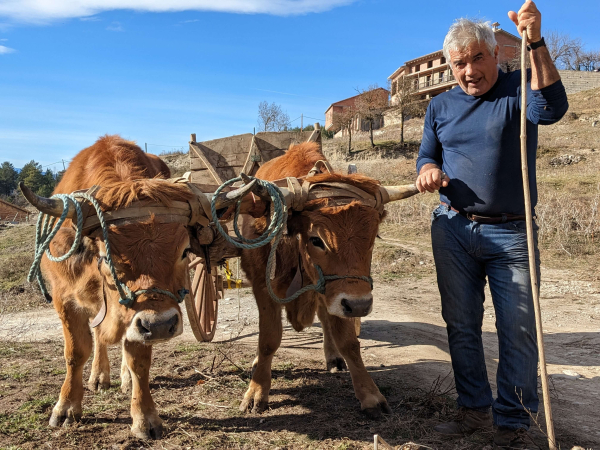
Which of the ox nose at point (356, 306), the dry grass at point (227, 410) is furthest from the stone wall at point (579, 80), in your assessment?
the ox nose at point (356, 306)

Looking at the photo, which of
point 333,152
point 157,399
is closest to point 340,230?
point 157,399

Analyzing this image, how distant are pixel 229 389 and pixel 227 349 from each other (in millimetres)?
1521

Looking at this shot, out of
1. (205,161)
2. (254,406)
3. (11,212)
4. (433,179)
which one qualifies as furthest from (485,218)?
(11,212)

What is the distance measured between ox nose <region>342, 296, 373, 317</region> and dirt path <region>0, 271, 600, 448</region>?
1662mm

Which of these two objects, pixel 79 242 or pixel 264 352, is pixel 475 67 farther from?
pixel 79 242

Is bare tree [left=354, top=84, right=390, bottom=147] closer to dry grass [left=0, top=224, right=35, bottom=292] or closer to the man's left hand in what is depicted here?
dry grass [left=0, top=224, right=35, bottom=292]

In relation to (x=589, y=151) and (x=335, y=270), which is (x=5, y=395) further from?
(x=589, y=151)

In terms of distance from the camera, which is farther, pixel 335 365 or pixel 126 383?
pixel 335 365

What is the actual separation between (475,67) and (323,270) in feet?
6.36

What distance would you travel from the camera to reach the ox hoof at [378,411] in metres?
4.09

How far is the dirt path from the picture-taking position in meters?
4.57

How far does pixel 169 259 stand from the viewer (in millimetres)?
3451

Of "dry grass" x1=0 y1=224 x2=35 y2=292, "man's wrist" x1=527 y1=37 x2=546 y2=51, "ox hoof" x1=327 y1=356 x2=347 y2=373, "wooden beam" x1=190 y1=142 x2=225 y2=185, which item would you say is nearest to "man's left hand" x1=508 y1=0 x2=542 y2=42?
"man's wrist" x1=527 y1=37 x2=546 y2=51

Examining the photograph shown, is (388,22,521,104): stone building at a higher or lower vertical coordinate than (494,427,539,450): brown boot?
higher
